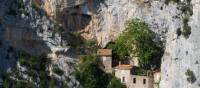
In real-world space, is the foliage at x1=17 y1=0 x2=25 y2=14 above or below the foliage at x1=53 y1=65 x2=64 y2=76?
above

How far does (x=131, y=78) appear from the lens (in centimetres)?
13562

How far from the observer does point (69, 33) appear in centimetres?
13938

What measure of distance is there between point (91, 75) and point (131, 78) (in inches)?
164

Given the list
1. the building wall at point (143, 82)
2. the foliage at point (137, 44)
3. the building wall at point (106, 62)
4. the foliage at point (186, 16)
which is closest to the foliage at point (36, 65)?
the building wall at point (106, 62)

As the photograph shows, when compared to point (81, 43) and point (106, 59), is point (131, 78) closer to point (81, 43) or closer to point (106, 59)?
point (106, 59)

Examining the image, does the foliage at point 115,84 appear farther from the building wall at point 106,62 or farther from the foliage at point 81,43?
the foliage at point 81,43

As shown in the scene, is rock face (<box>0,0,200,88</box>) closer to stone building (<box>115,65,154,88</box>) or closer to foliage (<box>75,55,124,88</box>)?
foliage (<box>75,55,124,88</box>)

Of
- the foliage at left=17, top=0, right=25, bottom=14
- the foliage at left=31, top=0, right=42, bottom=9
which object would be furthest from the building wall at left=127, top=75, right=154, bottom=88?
the foliage at left=17, top=0, right=25, bottom=14

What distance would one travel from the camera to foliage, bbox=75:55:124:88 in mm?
135375

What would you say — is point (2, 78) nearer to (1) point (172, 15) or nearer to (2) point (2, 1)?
(2) point (2, 1)

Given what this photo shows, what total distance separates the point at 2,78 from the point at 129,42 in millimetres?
14092

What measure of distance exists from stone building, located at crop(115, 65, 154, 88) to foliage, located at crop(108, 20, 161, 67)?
1847 mm

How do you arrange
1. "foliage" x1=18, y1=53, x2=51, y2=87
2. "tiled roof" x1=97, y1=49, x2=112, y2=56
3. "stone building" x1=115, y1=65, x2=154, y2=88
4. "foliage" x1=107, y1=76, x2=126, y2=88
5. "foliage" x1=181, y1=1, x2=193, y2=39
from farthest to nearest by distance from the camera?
"tiled roof" x1=97, y1=49, x2=112, y2=56 < "foliage" x1=18, y1=53, x2=51, y2=87 < "foliage" x1=107, y1=76, x2=126, y2=88 < "stone building" x1=115, y1=65, x2=154, y2=88 < "foliage" x1=181, y1=1, x2=193, y2=39

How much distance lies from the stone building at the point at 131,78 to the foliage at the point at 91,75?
2.98 feet
